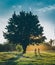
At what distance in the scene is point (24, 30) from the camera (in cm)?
8344

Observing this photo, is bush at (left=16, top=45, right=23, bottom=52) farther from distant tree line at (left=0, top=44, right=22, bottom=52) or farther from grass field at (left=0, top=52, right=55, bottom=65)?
grass field at (left=0, top=52, right=55, bottom=65)

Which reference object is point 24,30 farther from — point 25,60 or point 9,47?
point 25,60

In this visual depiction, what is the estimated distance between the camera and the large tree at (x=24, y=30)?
8325cm

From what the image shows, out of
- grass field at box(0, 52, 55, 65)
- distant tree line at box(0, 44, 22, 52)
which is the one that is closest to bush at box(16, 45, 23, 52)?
distant tree line at box(0, 44, 22, 52)

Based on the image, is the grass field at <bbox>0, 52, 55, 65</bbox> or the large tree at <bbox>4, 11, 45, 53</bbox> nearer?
the grass field at <bbox>0, 52, 55, 65</bbox>

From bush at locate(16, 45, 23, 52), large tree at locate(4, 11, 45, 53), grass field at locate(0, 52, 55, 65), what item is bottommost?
grass field at locate(0, 52, 55, 65)

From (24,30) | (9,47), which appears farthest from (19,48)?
(24,30)

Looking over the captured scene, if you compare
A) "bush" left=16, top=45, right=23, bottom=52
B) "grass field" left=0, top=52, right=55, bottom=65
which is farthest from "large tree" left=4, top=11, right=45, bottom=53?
"grass field" left=0, top=52, right=55, bottom=65

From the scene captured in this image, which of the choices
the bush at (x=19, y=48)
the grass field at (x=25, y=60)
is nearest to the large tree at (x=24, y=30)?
the bush at (x=19, y=48)

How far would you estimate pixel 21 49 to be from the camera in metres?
85.3

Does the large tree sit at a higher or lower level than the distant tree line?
higher

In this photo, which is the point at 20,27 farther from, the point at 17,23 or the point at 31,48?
the point at 31,48

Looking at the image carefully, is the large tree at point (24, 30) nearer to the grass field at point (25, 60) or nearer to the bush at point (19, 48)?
the bush at point (19, 48)

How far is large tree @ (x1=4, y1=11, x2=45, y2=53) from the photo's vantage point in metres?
83.2
